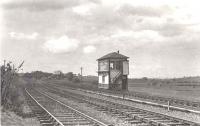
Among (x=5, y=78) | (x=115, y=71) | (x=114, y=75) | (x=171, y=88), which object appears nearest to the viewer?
(x=5, y=78)

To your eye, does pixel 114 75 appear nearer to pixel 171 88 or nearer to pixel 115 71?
pixel 115 71

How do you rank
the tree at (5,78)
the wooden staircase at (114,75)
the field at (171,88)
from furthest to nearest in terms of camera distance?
the wooden staircase at (114,75), the field at (171,88), the tree at (5,78)

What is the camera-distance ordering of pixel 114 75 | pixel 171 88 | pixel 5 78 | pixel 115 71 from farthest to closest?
1. pixel 171 88
2. pixel 115 71
3. pixel 114 75
4. pixel 5 78

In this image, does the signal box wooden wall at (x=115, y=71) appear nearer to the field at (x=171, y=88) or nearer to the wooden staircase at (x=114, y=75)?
the wooden staircase at (x=114, y=75)

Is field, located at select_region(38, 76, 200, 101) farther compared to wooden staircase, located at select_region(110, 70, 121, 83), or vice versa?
wooden staircase, located at select_region(110, 70, 121, 83)

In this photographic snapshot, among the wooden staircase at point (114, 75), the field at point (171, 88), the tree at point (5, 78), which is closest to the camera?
the tree at point (5, 78)

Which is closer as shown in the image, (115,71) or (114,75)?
(114,75)

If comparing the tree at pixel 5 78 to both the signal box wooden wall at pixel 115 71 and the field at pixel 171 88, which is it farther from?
the signal box wooden wall at pixel 115 71

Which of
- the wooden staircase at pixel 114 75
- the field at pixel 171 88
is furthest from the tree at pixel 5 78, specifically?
the wooden staircase at pixel 114 75

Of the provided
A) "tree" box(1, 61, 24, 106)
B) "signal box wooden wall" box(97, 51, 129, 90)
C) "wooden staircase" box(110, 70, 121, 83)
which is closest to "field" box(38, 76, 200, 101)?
"signal box wooden wall" box(97, 51, 129, 90)

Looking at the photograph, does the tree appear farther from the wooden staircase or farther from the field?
the wooden staircase

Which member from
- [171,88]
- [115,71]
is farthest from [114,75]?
[171,88]

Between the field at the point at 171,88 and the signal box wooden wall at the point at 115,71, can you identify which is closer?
the field at the point at 171,88

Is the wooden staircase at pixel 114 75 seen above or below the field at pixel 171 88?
above
